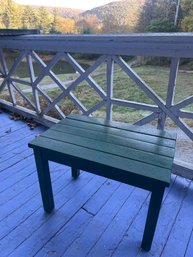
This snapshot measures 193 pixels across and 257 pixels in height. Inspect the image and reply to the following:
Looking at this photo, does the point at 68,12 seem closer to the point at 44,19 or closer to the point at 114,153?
the point at 44,19

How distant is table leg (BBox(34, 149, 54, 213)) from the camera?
1350 millimetres

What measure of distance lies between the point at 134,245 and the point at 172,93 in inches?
42.2

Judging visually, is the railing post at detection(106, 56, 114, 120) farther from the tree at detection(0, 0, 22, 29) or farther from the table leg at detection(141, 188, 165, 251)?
the tree at detection(0, 0, 22, 29)

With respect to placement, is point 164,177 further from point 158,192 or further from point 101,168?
point 101,168

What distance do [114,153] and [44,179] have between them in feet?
1.76

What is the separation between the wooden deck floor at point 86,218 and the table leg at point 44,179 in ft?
0.25

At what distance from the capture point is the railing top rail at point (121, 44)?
57.8 inches

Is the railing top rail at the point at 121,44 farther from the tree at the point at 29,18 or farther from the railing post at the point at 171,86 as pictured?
the tree at the point at 29,18

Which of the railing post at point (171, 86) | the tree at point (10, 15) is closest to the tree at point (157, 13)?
the railing post at point (171, 86)

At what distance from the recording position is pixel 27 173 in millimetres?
1941

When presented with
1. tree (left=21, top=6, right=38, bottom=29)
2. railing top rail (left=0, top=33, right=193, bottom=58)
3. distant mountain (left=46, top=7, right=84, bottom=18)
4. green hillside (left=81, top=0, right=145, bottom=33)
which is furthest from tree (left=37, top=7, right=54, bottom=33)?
green hillside (left=81, top=0, right=145, bottom=33)

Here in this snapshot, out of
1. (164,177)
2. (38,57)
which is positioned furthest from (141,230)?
(38,57)

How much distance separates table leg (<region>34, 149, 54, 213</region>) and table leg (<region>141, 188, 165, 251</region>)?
67 centimetres

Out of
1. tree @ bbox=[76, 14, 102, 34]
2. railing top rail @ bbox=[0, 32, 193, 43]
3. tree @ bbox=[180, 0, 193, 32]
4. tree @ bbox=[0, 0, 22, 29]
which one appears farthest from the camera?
tree @ bbox=[0, 0, 22, 29]
